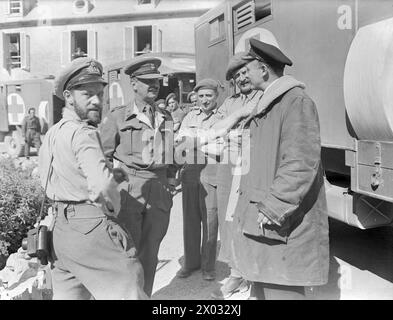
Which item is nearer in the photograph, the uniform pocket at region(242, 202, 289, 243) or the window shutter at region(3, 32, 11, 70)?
the uniform pocket at region(242, 202, 289, 243)

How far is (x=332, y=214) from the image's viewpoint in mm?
3021

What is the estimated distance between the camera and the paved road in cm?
311

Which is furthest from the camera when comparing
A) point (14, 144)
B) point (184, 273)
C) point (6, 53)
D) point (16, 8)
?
point (14, 144)

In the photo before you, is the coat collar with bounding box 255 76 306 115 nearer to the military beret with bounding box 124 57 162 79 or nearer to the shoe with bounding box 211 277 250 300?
the military beret with bounding box 124 57 162 79

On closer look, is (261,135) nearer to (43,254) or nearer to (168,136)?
(168,136)

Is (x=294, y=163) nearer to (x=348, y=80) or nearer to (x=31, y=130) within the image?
(x=348, y=80)

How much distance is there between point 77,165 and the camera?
1.82 m

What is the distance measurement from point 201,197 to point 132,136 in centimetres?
111

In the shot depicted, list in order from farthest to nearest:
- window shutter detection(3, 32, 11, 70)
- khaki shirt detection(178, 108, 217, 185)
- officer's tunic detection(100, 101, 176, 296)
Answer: window shutter detection(3, 32, 11, 70) → khaki shirt detection(178, 108, 217, 185) → officer's tunic detection(100, 101, 176, 296)

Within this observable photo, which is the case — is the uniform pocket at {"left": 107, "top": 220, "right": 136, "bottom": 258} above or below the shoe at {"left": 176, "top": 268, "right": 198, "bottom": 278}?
above

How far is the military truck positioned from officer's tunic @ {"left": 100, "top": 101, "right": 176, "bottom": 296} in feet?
4.02

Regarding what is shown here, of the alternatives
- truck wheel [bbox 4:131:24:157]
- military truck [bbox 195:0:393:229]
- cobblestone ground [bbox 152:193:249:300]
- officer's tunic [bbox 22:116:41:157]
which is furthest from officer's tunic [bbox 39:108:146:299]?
truck wheel [bbox 4:131:24:157]

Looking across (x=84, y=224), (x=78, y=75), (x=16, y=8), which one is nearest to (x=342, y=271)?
(x=84, y=224)
